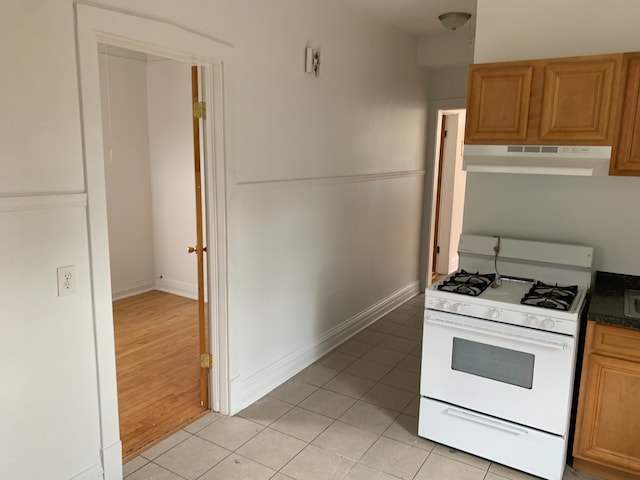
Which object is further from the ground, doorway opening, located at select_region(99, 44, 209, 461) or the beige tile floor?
doorway opening, located at select_region(99, 44, 209, 461)

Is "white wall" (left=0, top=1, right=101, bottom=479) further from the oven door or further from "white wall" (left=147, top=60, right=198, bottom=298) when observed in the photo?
"white wall" (left=147, top=60, right=198, bottom=298)

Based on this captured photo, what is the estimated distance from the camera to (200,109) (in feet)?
9.00

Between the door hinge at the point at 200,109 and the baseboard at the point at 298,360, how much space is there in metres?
1.62

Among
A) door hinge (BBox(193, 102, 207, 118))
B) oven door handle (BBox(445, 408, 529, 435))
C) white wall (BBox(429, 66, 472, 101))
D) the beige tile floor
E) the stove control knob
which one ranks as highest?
white wall (BBox(429, 66, 472, 101))

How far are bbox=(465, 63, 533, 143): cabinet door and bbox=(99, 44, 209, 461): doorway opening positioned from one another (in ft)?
8.80

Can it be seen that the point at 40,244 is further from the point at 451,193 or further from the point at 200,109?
the point at 451,193

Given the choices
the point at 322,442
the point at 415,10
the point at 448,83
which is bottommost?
the point at 322,442

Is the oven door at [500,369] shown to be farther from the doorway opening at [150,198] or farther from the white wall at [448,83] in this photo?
the white wall at [448,83]

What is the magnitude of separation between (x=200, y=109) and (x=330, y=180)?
130 centimetres

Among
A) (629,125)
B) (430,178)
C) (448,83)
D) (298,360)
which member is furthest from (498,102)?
(430,178)

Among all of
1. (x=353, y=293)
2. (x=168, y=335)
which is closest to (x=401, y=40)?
(x=353, y=293)

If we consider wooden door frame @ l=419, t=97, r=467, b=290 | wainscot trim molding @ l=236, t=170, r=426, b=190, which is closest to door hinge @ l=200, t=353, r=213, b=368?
wainscot trim molding @ l=236, t=170, r=426, b=190

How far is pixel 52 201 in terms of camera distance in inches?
76.3

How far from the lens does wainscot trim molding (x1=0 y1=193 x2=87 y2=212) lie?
181 cm
